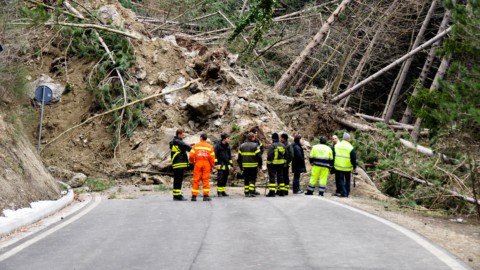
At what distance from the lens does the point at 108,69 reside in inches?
960

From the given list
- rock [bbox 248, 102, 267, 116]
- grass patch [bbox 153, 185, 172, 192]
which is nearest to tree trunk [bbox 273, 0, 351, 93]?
rock [bbox 248, 102, 267, 116]

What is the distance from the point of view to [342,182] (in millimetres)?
17922

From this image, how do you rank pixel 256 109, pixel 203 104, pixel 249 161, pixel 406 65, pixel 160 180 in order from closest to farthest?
pixel 249 161 < pixel 160 180 < pixel 203 104 < pixel 256 109 < pixel 406 65

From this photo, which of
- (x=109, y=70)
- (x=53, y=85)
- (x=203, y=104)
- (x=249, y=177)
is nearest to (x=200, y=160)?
(x=249, y=177)

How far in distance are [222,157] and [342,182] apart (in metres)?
3.34

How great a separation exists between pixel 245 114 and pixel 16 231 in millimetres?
14309

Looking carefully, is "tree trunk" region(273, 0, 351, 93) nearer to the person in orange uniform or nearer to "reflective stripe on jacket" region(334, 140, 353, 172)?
"reflective stripe on jacket" region(334, 140, 353, 172)

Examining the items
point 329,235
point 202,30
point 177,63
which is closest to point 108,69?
point 177,63

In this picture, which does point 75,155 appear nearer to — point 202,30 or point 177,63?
point 177,63

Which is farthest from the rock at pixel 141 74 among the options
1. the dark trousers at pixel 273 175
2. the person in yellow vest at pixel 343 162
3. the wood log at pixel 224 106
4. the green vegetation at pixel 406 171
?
the person in yellow vest at pixel 343 162

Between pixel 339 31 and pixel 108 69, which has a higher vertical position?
pixel 339 31

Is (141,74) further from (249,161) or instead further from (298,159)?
(298,159)

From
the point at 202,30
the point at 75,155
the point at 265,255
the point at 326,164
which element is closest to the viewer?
the point at 265,255

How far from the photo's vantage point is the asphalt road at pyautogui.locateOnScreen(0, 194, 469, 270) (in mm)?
7812
